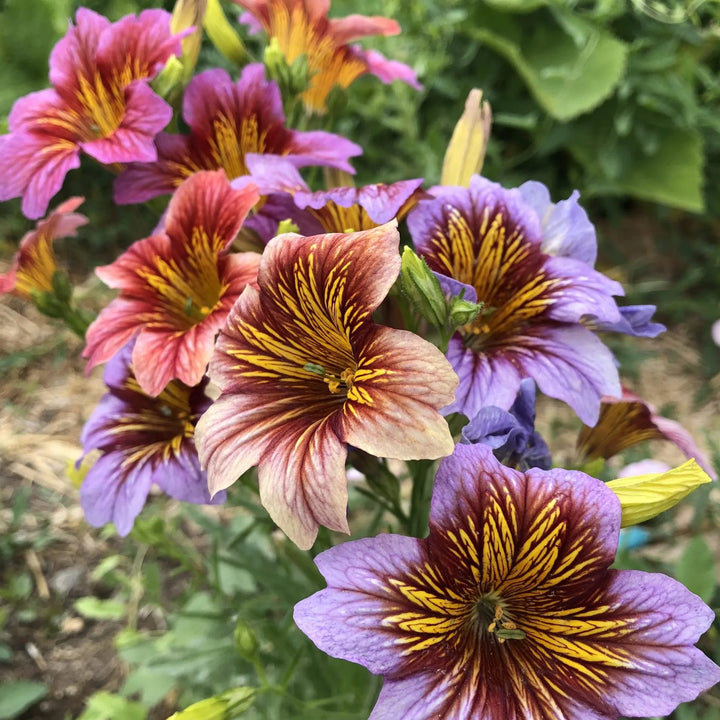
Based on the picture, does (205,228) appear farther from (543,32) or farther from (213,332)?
(543,32)

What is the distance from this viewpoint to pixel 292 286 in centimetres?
62

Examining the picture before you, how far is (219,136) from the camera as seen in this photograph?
0.86 meters

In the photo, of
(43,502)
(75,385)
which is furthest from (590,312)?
(75,385)

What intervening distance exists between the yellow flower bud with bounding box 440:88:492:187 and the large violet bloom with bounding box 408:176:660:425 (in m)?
0.07

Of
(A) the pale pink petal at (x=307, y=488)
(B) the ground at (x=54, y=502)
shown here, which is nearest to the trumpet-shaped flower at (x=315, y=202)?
(A) the pale pink petal at (x=307, y=488)

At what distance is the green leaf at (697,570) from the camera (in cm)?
114

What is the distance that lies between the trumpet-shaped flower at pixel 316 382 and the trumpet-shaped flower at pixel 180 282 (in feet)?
0.20

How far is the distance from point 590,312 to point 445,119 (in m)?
1.73

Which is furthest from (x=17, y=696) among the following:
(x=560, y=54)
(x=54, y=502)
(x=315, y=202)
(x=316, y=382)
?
(x=560, y=54)

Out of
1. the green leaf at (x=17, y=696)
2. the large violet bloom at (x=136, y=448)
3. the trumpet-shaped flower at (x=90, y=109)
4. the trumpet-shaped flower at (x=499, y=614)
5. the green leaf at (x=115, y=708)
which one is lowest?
the green leaf at (x=17, y=696)

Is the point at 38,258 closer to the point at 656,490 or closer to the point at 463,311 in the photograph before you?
the point at 463,311

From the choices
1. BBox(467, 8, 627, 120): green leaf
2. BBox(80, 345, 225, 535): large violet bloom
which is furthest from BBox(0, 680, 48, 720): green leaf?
BBox(467, 8, 627, 120): green leaf

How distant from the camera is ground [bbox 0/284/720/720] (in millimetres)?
1515

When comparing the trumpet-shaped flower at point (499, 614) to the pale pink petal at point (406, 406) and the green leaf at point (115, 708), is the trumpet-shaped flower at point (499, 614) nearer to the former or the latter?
the pale pink petal at point (406, 406)
